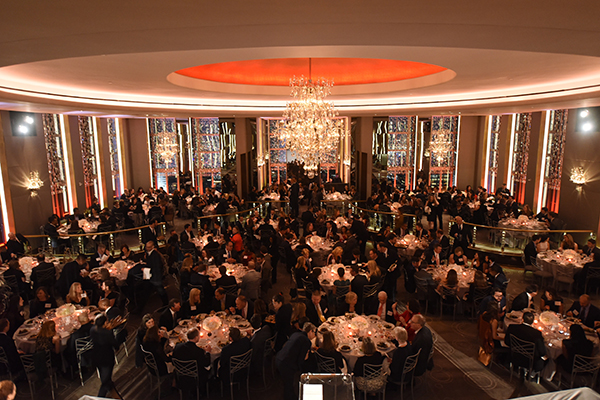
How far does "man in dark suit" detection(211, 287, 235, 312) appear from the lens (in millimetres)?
7137

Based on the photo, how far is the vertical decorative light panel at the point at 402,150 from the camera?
21625 millimetres

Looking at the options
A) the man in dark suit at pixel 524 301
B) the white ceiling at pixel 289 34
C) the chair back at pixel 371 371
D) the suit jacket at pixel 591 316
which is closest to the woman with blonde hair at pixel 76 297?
the white ceiling at pixel 289 34

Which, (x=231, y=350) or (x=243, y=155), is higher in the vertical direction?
(x=243, y=155)

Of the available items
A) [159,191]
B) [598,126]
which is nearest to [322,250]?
[598,126]

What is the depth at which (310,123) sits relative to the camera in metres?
9.68

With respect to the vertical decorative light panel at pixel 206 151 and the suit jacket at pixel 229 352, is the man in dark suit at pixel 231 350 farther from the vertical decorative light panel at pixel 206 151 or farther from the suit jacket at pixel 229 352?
the vertical decorative light panel at pixel 206 151

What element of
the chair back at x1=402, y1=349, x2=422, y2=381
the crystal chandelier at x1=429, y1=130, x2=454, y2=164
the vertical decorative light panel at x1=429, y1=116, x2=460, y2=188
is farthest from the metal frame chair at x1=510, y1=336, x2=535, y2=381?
the vertical decorative light panel at x1=429, y1=116, x2=460, y2=188

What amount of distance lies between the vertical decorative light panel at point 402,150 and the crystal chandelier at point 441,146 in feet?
Answer: 4.07

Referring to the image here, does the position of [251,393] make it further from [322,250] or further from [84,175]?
[84,175]

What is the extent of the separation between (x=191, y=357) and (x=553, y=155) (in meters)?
15.4

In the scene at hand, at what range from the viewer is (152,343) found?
5.68 meters

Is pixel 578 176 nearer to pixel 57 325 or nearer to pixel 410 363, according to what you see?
pixel 410 363

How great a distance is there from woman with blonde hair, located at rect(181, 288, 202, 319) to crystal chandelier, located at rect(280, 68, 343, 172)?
481cm

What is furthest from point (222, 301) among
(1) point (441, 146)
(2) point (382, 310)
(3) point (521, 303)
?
(1) point (441, 146)
